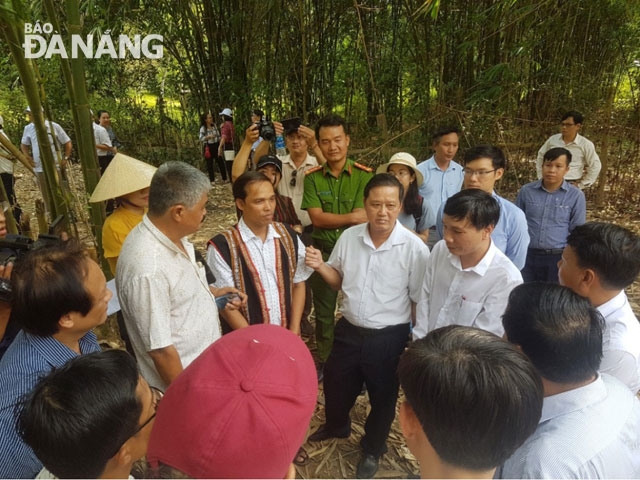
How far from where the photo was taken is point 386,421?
2096 millimetres

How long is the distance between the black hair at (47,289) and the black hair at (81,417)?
351mm

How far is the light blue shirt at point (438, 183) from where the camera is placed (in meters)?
3.27

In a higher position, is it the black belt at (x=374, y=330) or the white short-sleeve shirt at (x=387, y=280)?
the white short-sleeve shirt at (x=387, y=280)

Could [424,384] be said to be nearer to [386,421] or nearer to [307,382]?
[307,382]

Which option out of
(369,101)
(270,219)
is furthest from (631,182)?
(270,219)

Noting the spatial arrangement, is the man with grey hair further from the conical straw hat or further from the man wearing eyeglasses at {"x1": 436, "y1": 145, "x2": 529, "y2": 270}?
the man wearing eyeglasses at {"x1": 436, "y1": 145, "x2": 529, "y2": 270}

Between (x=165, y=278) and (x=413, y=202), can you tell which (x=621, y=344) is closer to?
(x=165, y=278)

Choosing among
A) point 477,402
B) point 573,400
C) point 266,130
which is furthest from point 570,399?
point 266,130

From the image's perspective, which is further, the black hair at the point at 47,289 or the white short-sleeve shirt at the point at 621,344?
the white short-sleeve shirt at the point at 621,344

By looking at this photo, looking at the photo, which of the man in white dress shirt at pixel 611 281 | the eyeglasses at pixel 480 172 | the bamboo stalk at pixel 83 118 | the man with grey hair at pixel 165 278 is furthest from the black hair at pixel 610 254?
the bamboo stalk at pixel 83 118

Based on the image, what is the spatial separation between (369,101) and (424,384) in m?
6.66

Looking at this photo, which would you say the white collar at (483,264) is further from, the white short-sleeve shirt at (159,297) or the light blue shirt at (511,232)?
the white short-sleeve shirt at (159,297)

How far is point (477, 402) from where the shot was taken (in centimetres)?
84

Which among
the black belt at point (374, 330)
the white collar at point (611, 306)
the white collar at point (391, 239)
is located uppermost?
the white collar at point (391, 239)
